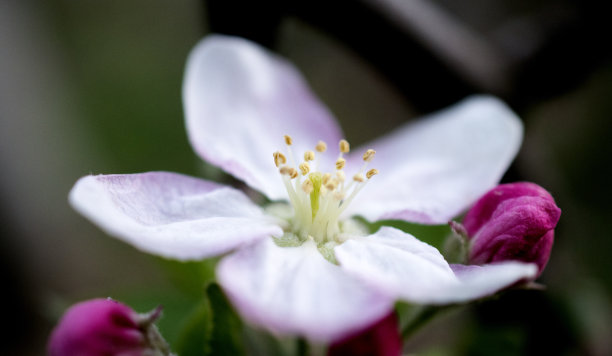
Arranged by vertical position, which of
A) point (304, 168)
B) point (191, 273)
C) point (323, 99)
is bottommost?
point (323, 99)

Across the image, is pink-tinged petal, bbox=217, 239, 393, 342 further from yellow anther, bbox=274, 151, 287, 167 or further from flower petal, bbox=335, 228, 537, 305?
yellow anther, bbox=274, 151, 287, 167

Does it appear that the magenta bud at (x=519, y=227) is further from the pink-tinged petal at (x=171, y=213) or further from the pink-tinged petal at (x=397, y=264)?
the pink-tinged petal at (x=171, y=213)

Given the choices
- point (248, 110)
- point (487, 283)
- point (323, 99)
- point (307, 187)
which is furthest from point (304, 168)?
point (323, 99)

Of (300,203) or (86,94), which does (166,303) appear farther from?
(86,94)

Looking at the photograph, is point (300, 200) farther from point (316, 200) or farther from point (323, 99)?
point (323, 99)

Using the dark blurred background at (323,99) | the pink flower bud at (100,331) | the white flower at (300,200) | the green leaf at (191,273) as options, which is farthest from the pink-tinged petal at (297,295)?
the dark blurred background at (323,99)

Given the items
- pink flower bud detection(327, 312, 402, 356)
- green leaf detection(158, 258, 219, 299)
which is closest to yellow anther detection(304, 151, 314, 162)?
green leaf detection(158, 258, 219, 299)

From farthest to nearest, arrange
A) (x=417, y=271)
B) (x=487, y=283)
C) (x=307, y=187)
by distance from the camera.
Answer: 1. (x=307, y=187)
2. (x=417, y=271)
3. (x=487, y=283)
